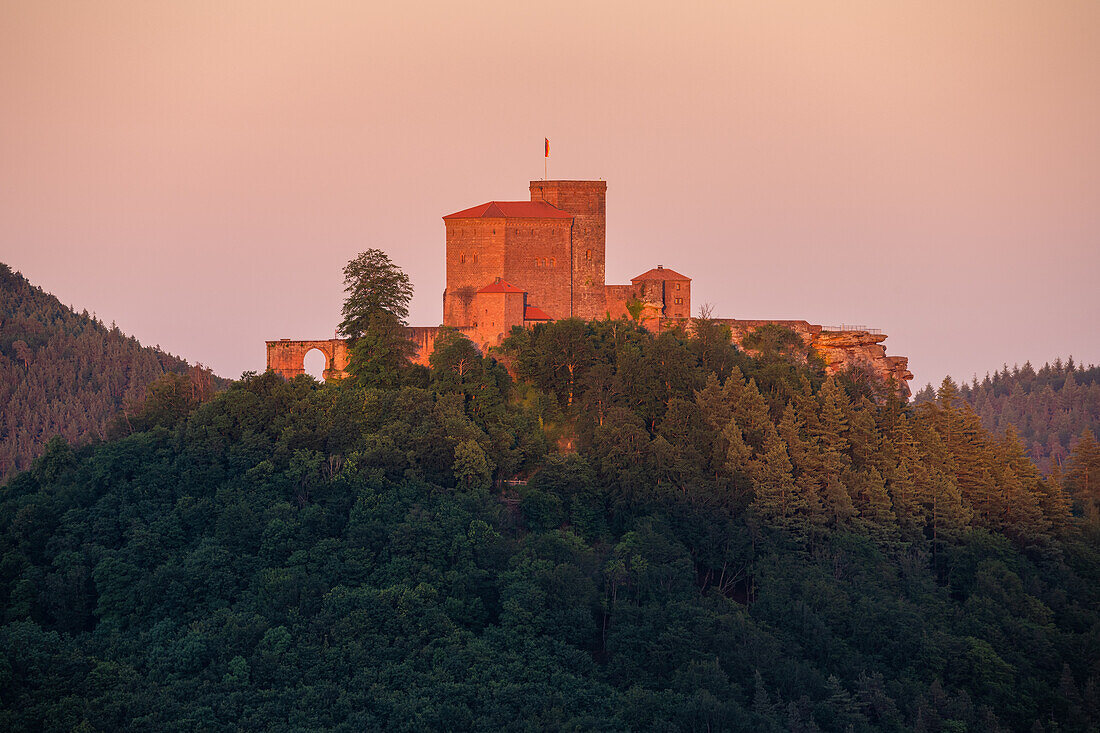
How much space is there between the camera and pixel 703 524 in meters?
48.5

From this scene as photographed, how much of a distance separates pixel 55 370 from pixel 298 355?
233 ft

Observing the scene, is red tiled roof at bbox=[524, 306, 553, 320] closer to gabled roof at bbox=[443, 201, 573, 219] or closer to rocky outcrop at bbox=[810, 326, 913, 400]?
gabled roof at bbox=[443, 201, 573, 219]

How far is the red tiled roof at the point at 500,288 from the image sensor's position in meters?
58.8

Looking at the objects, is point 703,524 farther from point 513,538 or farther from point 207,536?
point 207,536

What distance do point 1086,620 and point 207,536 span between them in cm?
3500

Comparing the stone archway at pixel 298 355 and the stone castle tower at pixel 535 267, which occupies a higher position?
the stone castle tower at pixel 535 267

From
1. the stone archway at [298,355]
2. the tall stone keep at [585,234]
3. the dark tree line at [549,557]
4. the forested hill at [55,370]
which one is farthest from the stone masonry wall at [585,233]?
the forested hill at [55,370]

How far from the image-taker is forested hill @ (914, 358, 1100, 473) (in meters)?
127

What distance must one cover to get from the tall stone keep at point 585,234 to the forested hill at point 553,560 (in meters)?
6.05

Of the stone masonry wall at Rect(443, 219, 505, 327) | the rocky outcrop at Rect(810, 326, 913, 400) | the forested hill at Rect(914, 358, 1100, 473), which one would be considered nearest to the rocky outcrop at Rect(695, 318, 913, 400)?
the rocky outcrop at Rect(810, 326, 913, 400)

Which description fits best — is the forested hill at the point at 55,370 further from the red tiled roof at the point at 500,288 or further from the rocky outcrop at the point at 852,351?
the rocky outcrop at the point at 852,351

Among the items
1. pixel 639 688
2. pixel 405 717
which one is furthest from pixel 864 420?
pixel 405 717

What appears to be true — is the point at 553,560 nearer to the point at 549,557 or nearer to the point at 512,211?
the point at 549,557

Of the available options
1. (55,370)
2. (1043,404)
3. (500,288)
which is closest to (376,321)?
(500,288)
